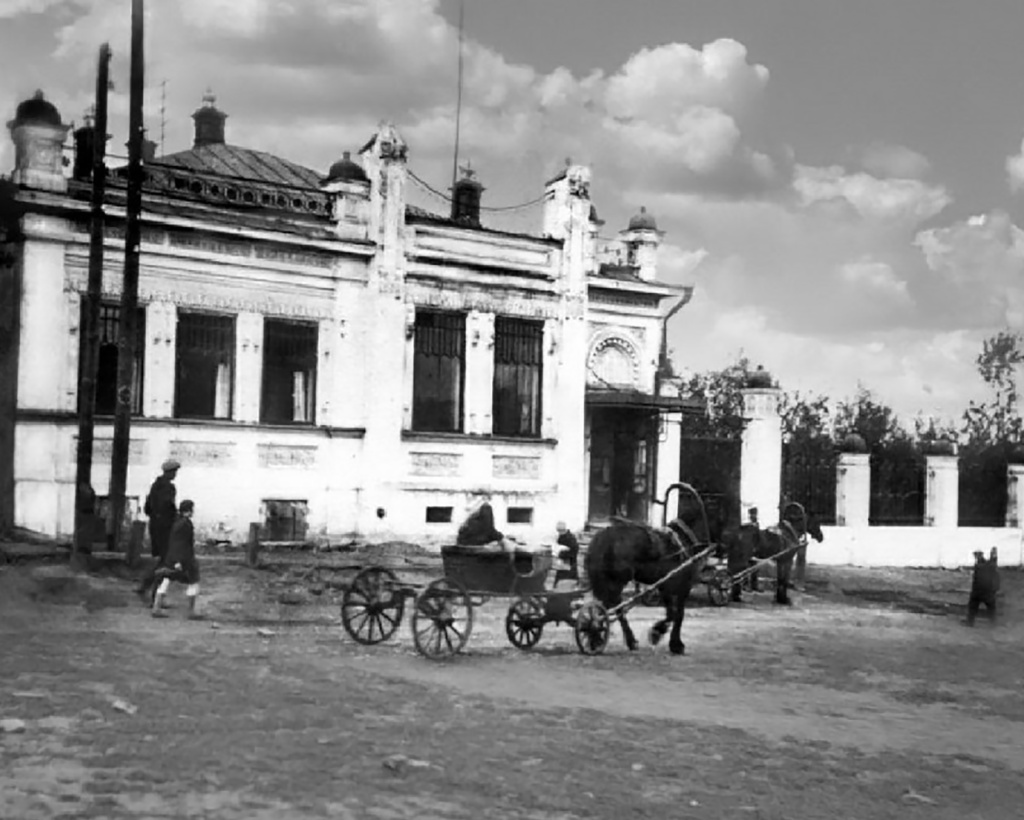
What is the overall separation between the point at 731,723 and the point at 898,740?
3.83 ft

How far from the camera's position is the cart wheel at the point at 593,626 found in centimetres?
1416

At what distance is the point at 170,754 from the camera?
841 cm

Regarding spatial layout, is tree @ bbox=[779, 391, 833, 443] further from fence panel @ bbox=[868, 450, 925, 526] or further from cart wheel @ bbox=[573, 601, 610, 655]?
cart wheel @ bbox=[573, 601, 610, 655]

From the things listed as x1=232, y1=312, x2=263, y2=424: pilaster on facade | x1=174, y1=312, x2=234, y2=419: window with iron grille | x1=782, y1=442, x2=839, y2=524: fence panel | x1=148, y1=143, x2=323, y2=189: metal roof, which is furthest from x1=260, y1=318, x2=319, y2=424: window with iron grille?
x1=782, y1=442, x2=839, y2=524: fence panel

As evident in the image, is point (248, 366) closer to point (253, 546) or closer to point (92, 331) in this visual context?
point (253, 546)

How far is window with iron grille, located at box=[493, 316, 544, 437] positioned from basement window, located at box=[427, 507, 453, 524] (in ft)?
5.66

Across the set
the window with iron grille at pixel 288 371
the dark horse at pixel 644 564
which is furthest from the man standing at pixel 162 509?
the dark horse at pixel 644 564

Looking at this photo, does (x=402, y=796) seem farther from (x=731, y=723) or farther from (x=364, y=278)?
(x=364, y=278)

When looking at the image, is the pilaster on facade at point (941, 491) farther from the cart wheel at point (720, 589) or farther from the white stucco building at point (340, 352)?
the cart wheel at point (720, 589)

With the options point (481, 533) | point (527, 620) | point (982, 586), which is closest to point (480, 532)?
point (481, 533)

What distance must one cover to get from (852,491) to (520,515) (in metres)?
6.22

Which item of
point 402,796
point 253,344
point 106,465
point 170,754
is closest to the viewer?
point 402,796

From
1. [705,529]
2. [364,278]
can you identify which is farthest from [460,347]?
[705,529]

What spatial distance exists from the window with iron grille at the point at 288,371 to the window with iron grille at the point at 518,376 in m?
3.54
